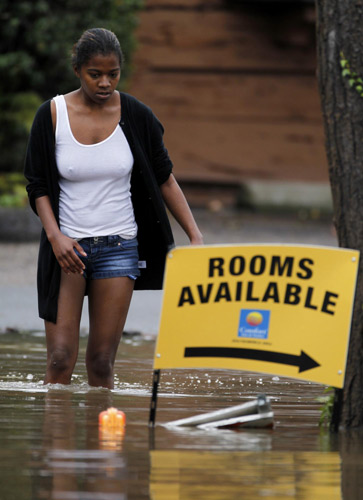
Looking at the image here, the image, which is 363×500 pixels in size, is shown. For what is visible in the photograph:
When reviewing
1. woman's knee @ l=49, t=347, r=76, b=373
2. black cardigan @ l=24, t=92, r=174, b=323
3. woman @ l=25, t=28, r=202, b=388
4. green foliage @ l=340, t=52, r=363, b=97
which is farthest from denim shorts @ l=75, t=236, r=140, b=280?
green foliage @ l=340, t=52, r=363, b=97

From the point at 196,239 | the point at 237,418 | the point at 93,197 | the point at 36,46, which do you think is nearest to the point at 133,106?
the point at 93,197

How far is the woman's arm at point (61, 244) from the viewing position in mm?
5359

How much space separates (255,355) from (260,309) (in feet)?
0.63

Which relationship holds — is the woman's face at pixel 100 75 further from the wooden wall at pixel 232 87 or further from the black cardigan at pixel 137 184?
the wooden wall at pixel 232 87

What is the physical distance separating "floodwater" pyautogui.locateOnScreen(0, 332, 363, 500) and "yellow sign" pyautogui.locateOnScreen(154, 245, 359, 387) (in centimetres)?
31

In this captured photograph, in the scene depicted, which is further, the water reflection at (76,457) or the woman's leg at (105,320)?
the woman's leg at (105,320)

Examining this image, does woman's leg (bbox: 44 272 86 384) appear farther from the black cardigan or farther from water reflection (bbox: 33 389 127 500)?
water reflection (bbox: 33 389 127 500)

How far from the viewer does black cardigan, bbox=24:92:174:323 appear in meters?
5.47

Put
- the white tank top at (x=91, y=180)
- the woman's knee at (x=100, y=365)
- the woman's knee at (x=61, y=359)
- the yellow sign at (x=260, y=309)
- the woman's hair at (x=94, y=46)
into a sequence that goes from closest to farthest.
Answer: the yellow sign at (x=260, y=309) < the woman's hair at (x=94, y=46) < the white tank top at (x=91, y=180) < the woman's knee at (x=61, y=359) < the woman's knee at (x=100, y=365)

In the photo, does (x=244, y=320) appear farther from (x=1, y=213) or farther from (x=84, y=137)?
(x=1, y=213)

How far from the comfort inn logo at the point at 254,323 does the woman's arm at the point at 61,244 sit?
0.99m

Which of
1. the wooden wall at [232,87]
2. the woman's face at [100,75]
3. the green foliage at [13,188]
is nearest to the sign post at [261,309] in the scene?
the woman's face at [100,75]

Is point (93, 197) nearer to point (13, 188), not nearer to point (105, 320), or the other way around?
point (105, 320)

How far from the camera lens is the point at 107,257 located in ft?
18.2
